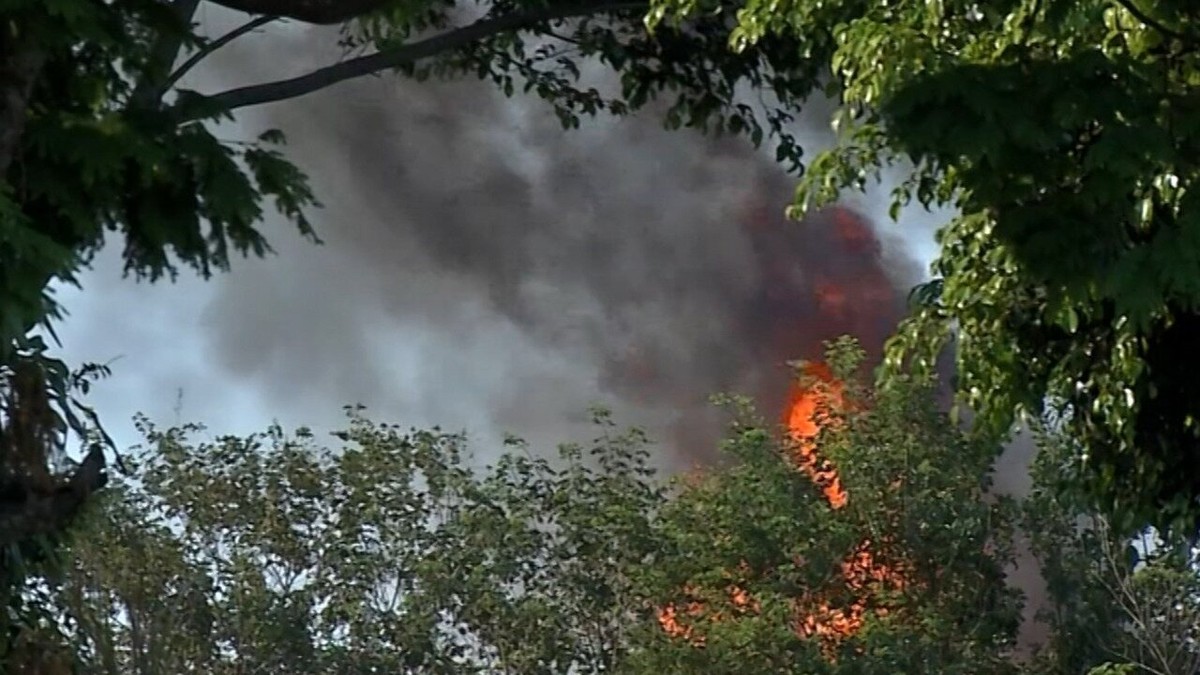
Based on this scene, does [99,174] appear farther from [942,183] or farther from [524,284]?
[524,284]

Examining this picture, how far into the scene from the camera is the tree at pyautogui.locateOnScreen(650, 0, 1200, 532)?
4.09 metres

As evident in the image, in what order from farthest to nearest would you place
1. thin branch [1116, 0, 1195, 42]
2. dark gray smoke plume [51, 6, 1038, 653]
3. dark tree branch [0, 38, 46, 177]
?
dark gray smoke plume [51, 6, 1038, 653] → thin branch [1116, 0, 1195, 42] → dark tree branch [0, 38, 46, 177]

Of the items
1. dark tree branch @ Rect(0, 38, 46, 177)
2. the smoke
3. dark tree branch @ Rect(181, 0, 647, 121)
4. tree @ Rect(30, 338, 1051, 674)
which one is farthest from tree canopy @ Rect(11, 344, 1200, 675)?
dark tree branch @ Rect(0, 38, 46, 177)

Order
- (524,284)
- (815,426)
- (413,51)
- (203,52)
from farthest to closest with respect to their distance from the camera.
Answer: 1. (524,284)
2. (815,426)
3. (413,51)
4. (203,52)

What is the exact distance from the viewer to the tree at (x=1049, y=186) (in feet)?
13.4

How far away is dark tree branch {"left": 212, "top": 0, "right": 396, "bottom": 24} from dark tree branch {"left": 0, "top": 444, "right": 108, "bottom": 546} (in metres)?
1.26

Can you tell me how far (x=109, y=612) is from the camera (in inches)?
485

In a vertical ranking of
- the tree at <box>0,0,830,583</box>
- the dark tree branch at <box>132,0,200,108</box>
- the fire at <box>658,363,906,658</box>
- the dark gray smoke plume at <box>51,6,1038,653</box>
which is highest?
the dark gray smoke plume at <box>51,6,1038,653</box>

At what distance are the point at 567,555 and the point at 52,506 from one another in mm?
10386

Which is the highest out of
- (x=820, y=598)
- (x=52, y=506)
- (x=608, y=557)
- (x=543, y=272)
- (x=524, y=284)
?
(x=543, y=272)

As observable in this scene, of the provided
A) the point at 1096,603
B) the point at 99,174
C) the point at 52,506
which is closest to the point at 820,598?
the point at 1096,603

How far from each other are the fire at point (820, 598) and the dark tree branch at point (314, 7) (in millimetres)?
9731

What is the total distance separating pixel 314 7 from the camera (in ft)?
15.3

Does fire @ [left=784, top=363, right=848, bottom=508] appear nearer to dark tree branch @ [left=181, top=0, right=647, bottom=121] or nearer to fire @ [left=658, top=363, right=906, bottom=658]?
fire @ [left=658, top=363, right=906, bottom=658]
